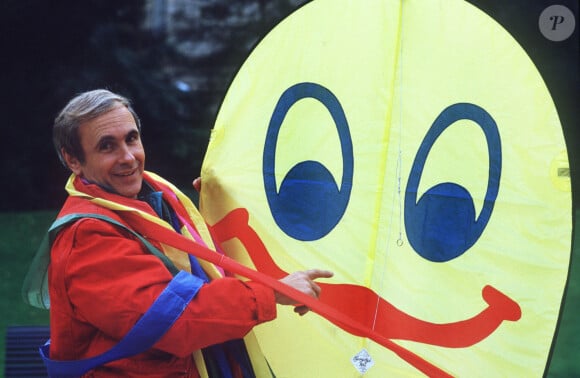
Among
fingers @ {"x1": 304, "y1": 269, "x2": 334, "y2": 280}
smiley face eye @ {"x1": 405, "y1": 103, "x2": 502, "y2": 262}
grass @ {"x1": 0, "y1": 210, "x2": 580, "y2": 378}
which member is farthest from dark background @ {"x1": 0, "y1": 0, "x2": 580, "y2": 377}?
fingers @ {"x1": 304, "y1": 269, "x2": 334, "y2": 280}

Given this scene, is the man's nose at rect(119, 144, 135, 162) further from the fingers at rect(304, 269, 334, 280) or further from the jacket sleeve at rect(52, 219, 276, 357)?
the fingers at rect(304, 269, 334, 280)

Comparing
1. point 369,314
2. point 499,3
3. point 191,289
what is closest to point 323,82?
point 369,314

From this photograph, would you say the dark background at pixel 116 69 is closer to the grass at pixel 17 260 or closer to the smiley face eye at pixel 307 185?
the grass at pixel 17 260

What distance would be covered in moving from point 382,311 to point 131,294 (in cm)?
92

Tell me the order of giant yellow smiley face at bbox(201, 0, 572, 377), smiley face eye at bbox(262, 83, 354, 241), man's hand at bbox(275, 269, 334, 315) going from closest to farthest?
man's hand at bbox(275, 269, 334, 315) < giant yellow smiley face at bbox(201, 0, 572, 377) < smiley face eye at bbox(262, 83, 354, 241)

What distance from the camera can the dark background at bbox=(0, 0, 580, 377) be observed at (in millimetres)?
7715

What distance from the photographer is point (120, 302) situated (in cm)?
215

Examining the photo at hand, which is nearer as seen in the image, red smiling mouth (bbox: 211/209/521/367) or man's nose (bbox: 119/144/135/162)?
man's nose (bbox: 119/144/135/162)

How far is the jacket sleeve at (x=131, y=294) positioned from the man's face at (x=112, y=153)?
8.0 inches

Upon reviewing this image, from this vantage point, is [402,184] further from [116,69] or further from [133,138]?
[116,69]

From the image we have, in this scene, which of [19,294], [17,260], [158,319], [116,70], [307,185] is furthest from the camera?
[116,70]

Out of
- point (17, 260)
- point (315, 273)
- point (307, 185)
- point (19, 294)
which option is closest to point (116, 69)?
point (17, 260)

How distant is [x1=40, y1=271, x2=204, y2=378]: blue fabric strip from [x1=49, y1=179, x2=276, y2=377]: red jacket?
0.02 m

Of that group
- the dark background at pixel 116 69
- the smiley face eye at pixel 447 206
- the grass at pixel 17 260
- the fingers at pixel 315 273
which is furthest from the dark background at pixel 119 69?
the fingers at pixel 315 273
